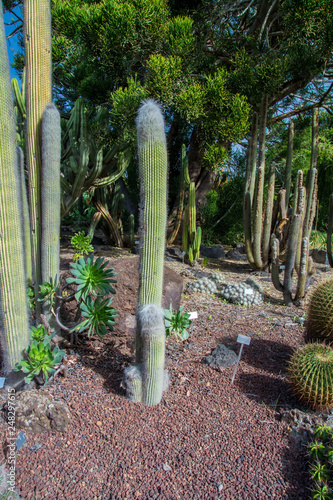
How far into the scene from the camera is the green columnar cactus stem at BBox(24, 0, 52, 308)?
2.70 meters

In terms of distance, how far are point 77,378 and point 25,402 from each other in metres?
0.49

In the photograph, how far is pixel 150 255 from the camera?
7.82ft

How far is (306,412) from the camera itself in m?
2.41

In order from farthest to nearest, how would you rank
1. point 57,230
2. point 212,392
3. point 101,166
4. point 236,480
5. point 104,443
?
point 101,166 → point 57,230 → point 212,392 → point 104,443 → point 236,480

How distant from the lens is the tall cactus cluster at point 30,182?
94.7 inches

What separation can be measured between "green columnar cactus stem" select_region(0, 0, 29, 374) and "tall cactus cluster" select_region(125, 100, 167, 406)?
869 mm

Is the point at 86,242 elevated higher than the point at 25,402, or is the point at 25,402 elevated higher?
the point at 86,242

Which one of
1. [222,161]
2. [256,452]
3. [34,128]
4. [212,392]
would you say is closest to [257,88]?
[222,161]

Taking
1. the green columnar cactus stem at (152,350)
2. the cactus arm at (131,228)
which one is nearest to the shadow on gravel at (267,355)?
the green columnar cactus stem at (152,350)

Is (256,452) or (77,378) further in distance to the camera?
(77,378)

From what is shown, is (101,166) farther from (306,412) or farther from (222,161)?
(306,412)

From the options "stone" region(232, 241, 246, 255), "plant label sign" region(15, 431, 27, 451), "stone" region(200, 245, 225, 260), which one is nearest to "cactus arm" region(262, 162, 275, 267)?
"stone" region(200, 245, 225, 260)

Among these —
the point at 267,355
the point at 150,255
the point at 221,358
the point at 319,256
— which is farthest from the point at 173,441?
the point at 319,256

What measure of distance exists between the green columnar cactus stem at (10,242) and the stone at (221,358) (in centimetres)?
153
